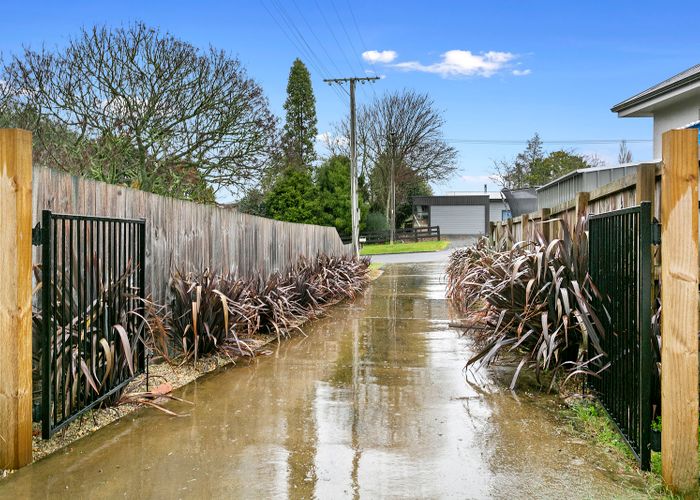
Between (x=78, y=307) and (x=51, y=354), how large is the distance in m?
0.35

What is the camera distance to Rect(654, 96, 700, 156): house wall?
12695 mm

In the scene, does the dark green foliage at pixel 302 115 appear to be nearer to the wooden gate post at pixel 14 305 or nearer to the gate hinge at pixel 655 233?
the wooden gate post at pixel 14 305

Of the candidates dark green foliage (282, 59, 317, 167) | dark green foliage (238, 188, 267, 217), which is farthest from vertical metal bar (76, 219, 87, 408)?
dark green foliage (282, 59, 317, 167)

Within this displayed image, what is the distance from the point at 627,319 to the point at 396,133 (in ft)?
140

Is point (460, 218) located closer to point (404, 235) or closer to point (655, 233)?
point (404, 235)

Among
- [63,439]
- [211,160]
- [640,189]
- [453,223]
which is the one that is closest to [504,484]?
[640,189]

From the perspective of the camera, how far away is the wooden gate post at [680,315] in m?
3.01

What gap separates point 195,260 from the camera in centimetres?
713

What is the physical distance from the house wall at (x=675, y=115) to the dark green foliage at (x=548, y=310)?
810 cm

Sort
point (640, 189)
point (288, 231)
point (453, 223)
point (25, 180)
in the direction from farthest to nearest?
point (453, 223), point (288, 231), point (640, 189), point (25, 180)

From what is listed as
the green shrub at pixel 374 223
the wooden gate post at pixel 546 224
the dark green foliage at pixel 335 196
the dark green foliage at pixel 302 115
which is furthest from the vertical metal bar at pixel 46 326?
the dark green foliage at pixel 302 115

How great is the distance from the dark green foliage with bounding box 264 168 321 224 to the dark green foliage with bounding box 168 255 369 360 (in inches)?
1122

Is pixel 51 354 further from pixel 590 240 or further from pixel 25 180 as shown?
pixel 590 240

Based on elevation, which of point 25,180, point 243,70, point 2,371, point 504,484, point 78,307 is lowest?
point 504,484
